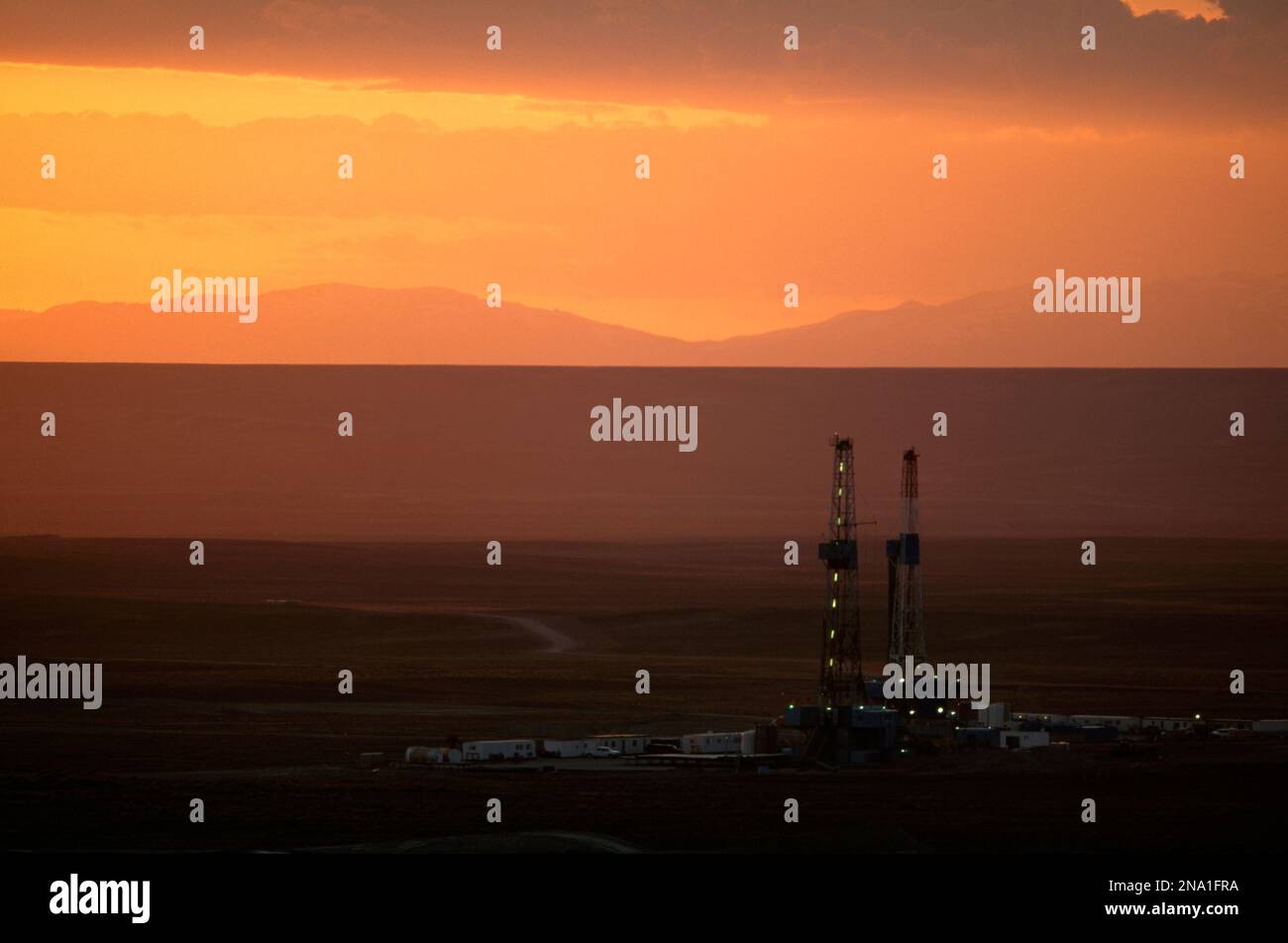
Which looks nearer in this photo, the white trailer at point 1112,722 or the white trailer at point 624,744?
the white trailer at point 624,744

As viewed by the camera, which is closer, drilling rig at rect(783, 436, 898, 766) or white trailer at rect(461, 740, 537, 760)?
drilling rig at rect(783, 436, 898, 766)

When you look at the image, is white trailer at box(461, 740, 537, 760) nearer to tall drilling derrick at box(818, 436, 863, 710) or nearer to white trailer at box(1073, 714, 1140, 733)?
tall drilling derrick at box(818, 436, 863, 710)

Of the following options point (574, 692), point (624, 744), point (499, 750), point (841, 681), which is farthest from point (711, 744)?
point (574, 692)

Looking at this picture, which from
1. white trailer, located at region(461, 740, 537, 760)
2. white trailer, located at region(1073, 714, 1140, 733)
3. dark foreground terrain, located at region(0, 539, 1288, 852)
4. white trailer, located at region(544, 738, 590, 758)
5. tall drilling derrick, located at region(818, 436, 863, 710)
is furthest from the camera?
white trailer, located at region(1073, 714, 1140, 733)

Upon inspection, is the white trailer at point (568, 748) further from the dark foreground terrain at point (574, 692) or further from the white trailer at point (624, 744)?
the dark foreground terrain at point (574, 692)

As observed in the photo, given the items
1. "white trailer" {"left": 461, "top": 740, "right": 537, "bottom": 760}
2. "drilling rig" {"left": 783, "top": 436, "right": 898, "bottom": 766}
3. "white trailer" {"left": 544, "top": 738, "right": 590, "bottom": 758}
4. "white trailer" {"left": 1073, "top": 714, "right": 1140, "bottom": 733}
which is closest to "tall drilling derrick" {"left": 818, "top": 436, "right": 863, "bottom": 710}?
"drilling rig" {"left": 783, "top": 436, "right": 898, "bottom": 766}

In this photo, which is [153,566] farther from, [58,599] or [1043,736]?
[1043,736]

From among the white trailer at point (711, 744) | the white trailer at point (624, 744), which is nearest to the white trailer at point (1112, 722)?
the white trailer at point (711, 744)

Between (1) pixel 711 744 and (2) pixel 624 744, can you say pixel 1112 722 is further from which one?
(2) pixel 624 744
